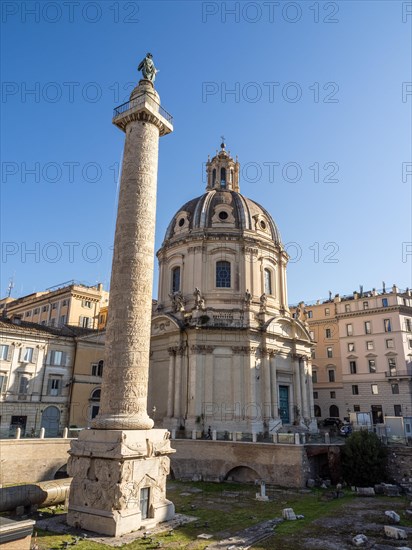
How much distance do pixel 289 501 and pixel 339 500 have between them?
251cm

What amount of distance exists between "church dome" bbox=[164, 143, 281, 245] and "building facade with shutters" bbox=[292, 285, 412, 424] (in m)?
17.6

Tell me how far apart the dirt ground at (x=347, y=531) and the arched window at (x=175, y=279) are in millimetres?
22514

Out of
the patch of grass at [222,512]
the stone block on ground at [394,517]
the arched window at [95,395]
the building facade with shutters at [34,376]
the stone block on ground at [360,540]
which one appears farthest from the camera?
the arched window at [95,395]

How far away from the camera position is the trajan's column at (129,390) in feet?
49.1

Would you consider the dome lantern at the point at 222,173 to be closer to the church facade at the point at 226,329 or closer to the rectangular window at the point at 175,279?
the church facade at the point at 226,329

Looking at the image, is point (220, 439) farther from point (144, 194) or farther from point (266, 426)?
point (144, 194)

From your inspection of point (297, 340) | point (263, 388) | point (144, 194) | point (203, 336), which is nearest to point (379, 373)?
point (297, 340)

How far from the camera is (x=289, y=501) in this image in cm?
2044

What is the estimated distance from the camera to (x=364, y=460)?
2452 centimetres

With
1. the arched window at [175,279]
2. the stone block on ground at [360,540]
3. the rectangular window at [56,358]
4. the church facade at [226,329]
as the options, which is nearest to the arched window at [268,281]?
the church facade at [226,329]

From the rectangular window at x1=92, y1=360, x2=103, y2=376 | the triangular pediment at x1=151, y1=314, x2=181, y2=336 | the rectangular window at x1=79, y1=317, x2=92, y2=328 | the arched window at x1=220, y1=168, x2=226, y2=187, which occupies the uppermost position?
the arched window at x1=220, y1=168, x2=226, y2=187

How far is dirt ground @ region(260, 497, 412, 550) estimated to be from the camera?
13758 millimetres

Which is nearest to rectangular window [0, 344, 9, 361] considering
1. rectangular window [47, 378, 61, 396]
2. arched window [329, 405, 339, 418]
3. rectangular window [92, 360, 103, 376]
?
rectangular window [47, 378, 61, 396]

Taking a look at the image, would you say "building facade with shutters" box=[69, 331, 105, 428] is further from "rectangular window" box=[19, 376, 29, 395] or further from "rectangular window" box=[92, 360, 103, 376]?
"rectangular window" box=[19, 376, 29, 395]
